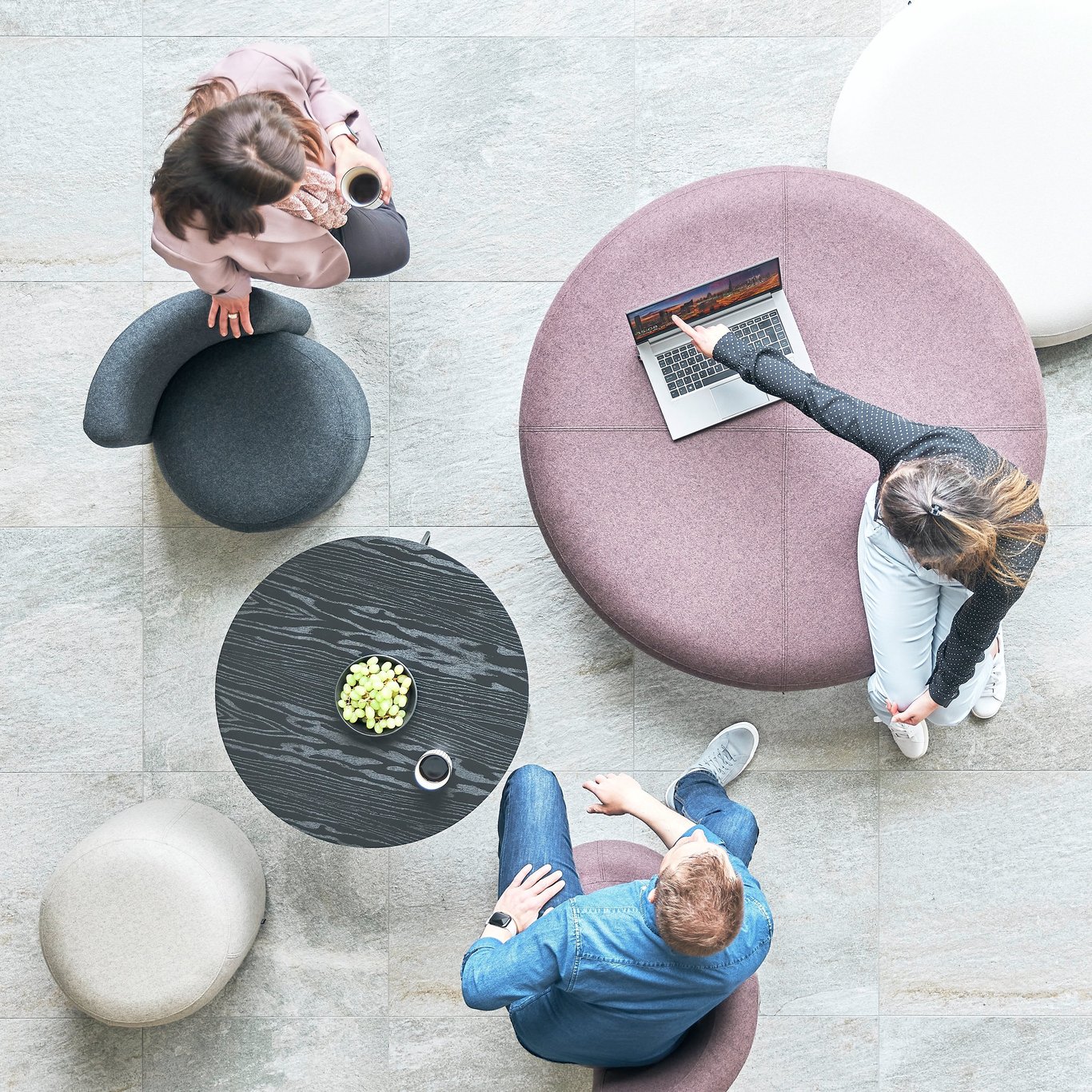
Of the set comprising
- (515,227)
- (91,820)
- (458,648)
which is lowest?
(91,820)

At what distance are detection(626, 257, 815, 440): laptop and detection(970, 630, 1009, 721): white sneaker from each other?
1113 mm

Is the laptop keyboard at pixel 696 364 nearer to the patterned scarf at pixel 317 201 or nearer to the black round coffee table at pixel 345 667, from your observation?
the black round coffee table at pixel 345 667

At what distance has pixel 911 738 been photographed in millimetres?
2703

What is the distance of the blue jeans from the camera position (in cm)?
226

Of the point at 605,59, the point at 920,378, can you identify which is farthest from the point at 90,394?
the point at 920,378

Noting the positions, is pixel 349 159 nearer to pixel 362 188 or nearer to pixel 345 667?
pixel 362 188

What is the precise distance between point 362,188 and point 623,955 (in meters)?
1.83

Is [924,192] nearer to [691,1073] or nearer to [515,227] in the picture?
[515,227]

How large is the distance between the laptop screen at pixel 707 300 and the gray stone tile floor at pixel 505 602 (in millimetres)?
651

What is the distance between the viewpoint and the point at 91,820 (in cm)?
283

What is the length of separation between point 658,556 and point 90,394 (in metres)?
1.44

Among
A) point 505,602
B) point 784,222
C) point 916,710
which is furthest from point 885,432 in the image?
point 505,602

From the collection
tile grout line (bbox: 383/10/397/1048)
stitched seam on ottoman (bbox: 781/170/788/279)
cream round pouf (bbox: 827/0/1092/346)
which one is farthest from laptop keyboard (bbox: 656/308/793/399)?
tile grout line (bbox: 383/10/397/1048)

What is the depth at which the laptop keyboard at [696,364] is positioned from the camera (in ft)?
7.57
